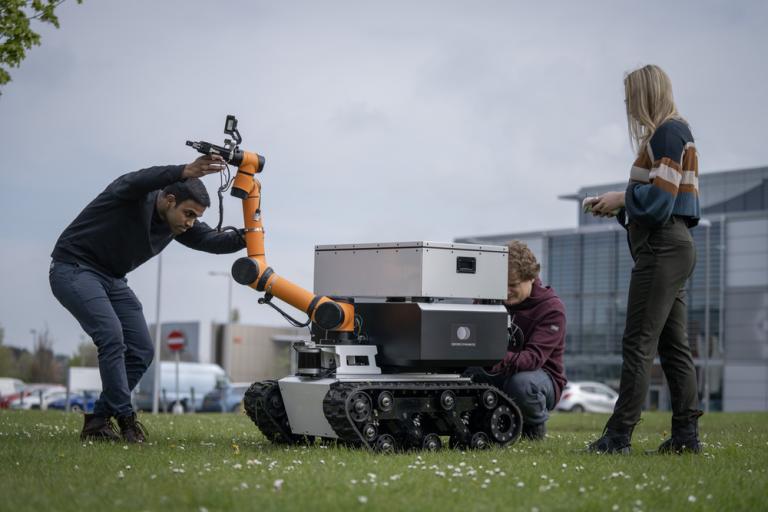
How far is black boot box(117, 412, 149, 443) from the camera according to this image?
7.70 meters

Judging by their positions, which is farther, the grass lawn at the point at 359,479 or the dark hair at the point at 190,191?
the dark hair at the point at 190,191

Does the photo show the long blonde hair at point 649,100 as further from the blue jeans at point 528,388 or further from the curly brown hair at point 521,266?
the blue jeans at point 528,388

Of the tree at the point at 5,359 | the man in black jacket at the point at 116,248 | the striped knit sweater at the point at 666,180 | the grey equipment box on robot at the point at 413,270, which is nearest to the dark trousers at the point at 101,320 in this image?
the man in black jacket at the point at 116,248

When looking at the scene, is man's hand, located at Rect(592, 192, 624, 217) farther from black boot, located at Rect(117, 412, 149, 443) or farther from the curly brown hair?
black boot, located at Rect(117, 412, 149, 443)

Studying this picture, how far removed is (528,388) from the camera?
27.3ft

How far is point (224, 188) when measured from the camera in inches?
292

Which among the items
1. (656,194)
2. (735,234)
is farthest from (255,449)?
(735,234)

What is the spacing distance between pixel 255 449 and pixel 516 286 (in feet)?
8.84

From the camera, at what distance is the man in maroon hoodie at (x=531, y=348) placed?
328 inches

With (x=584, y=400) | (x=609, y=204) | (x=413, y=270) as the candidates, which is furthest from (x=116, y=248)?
(x=584, y=400)

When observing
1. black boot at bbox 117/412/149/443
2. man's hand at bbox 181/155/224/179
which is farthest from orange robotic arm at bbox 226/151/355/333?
black boot at bbox 117/412/149/443

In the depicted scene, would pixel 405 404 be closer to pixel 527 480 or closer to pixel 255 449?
pixel 255 449

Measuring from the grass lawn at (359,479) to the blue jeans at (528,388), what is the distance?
953 millimetres

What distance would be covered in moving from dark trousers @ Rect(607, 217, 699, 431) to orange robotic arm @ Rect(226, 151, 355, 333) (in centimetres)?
193
